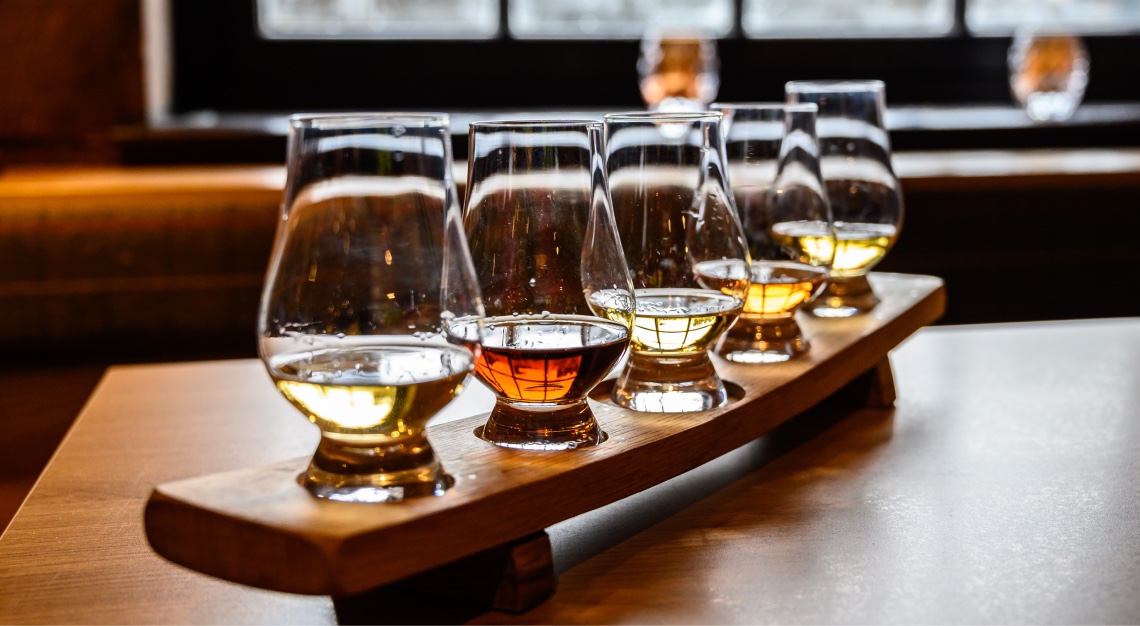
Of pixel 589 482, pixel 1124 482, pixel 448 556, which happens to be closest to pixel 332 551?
pixel 448 556

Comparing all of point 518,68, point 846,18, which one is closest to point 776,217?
point 518,68

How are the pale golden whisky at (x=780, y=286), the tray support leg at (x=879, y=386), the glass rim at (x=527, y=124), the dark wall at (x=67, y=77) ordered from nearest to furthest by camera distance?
the glass rim at (x=527, y=124) < the pale golden whisky at (x=780, y=286) < the tray support leg at (x=879, y=386) < the dark wall at (x=67, y=77)

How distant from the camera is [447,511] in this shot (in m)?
0.62

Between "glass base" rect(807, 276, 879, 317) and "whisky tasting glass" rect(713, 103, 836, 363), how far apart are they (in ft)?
0.50

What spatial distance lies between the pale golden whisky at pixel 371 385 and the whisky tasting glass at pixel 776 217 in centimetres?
42

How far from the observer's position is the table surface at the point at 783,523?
26.9 inches

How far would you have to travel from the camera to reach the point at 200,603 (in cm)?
70

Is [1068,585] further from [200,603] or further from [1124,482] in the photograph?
[200,603]

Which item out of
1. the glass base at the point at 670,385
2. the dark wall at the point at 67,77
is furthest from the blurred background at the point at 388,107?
the glass base at the point at 670,385

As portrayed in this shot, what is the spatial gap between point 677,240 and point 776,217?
185 millimetres

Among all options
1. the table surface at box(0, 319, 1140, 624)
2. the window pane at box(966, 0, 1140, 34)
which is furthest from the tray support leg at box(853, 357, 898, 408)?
the window pane at box(966, 0, 1140, 34)

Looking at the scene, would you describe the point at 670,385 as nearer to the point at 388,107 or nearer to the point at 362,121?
the point at 362,121

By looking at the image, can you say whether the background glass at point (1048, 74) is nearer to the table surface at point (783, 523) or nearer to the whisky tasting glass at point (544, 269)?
the table surface at point (783, 523)

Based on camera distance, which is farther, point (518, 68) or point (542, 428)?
point (518, 68)
